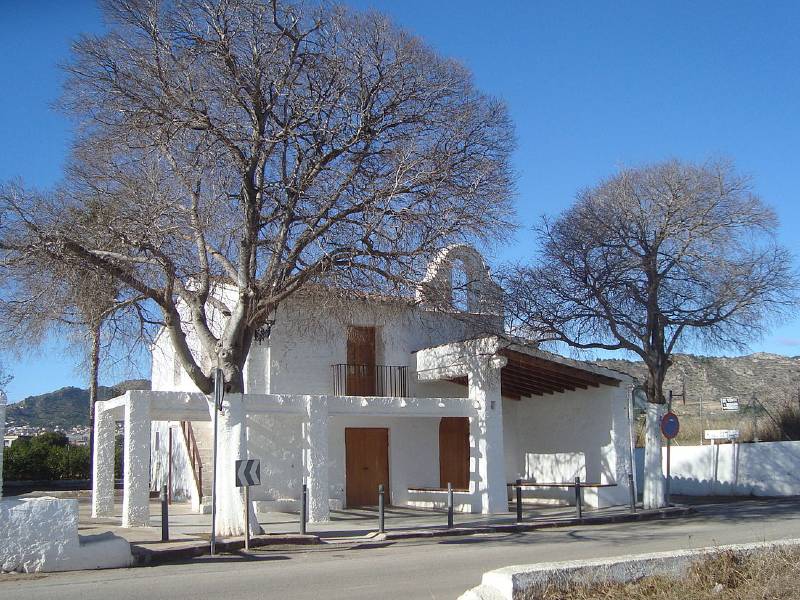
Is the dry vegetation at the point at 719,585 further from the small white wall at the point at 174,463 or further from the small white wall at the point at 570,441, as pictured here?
the small white wall at the point at 174,463

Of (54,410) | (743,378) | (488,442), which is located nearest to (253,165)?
(488,442)

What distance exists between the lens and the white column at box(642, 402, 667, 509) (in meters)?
20.5

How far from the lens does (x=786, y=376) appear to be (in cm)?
5503

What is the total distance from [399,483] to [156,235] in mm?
11216

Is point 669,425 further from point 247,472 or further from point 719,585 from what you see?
point 719,585

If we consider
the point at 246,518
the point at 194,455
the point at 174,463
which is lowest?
the point at 246,518

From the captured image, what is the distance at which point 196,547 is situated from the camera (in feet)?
44.6

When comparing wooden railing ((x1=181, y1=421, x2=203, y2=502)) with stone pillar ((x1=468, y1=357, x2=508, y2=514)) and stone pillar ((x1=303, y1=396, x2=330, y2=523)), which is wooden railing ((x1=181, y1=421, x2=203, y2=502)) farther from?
stone pillar ((x1=468, y1=357, x2=508, y2=514))

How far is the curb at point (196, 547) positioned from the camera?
42.0ft

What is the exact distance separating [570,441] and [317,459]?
27.2 ft

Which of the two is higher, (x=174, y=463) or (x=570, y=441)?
(x=570, y=441)

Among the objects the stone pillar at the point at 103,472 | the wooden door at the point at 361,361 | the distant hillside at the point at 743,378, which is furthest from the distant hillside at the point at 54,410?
the stone pillar at the point at 103,472

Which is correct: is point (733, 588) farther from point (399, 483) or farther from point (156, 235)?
point (399, 483)

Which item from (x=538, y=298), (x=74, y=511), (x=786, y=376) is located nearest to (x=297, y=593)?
(x=74, y=511)
